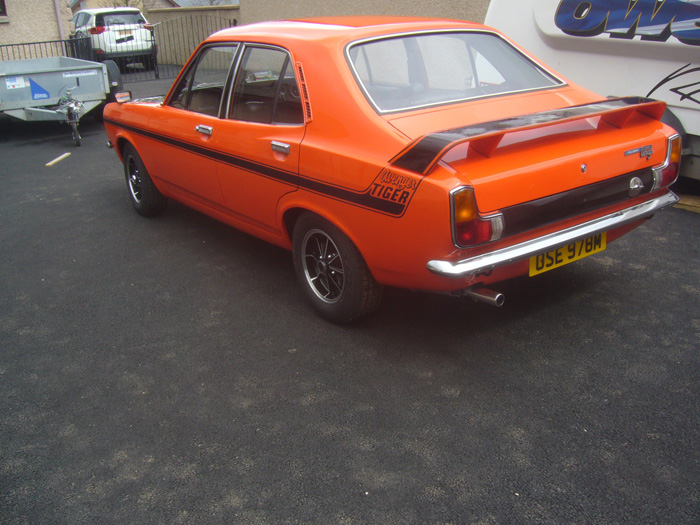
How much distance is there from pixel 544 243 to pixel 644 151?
2.65ft

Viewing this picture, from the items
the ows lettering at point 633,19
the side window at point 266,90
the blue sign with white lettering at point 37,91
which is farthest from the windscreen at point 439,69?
the blue sign with white lettering at point 37,91

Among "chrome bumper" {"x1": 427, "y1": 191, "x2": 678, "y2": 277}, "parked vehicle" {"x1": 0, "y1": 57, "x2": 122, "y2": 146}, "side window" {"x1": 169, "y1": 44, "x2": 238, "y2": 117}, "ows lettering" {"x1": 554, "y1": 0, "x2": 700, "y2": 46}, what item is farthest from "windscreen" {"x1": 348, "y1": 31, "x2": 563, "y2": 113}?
"parked vehicle" {"x1": 0, "y1": 57, "x2": 122, "y2": 146}

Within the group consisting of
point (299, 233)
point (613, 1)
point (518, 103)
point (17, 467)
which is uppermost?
point (613, 1)

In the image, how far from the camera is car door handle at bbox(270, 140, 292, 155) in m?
3.38

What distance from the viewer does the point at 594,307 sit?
3586mm

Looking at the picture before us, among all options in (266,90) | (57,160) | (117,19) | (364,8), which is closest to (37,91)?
(57,160)

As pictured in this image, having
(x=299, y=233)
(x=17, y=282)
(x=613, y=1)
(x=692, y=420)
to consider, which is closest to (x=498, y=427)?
(x=692, y=420)

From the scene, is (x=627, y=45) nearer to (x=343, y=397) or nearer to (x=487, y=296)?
(x=487, y=296)

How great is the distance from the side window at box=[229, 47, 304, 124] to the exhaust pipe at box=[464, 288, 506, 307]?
1350 mm

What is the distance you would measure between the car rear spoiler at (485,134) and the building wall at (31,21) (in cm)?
1473

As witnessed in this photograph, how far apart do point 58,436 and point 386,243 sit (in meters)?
1.73

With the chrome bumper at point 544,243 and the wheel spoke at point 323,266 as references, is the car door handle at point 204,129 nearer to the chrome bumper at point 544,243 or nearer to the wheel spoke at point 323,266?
→ the wheel spoke at point 323,266

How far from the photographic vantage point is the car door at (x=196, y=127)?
409 centimetres

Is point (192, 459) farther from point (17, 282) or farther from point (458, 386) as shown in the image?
point (17, 282)
